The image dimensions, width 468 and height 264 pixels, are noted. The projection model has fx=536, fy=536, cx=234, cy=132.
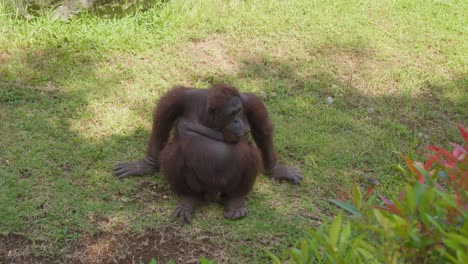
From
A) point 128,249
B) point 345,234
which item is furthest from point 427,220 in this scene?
point 128,249

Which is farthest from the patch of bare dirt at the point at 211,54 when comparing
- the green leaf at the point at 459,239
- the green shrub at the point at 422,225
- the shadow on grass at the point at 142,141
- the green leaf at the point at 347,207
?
the green leaf at the point at 459,239

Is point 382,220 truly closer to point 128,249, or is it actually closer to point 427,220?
point 427,220

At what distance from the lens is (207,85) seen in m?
4.72

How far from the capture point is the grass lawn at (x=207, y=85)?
3148 mm

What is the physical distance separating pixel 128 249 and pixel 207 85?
206 centimetres

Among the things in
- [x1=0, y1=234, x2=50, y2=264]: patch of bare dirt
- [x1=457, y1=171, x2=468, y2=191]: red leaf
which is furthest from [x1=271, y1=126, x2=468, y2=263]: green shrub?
[x1=0, y1=234, x2=50, y2=264]: patch of bare dirt

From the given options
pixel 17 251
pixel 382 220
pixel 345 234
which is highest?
pixel 382 220

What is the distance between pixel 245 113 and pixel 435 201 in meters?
2.15

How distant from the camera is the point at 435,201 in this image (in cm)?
133

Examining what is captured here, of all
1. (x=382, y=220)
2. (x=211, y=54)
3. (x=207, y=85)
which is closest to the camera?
(x=382, y=220)

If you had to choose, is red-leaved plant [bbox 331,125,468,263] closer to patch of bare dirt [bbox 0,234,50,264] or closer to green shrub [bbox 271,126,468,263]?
green shrub [bbox 271,126,468,263]

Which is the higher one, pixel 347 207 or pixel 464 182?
pixel 464 182

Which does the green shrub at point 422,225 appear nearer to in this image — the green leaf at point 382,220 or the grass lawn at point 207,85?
the green leaf at point 382,220

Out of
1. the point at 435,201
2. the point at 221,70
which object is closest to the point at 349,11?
the point at 221,70
